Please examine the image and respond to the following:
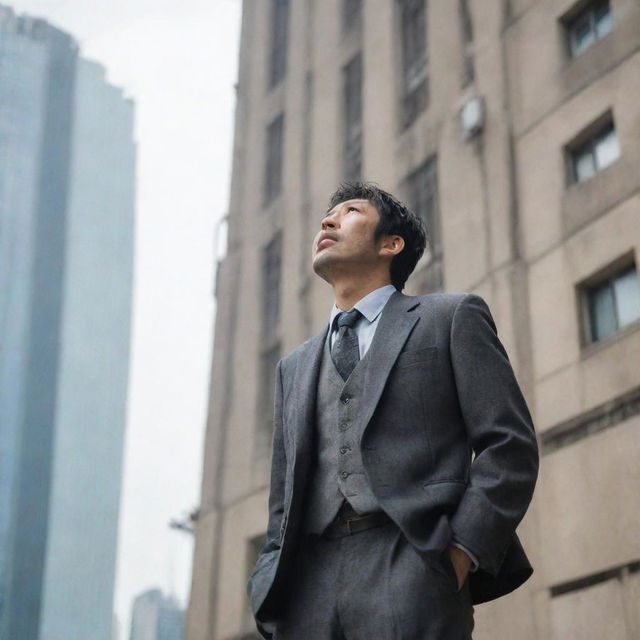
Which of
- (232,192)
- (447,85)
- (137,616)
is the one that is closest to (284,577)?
(447,85)

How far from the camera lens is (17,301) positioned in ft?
314

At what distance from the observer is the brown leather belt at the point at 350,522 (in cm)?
342

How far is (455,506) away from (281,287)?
71.7ft

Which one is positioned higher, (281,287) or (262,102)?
(262,102)

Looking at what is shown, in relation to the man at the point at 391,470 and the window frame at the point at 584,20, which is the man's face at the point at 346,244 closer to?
the man at the point at 391,470

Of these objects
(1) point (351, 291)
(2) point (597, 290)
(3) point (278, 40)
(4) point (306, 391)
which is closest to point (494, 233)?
(2) point (597, 290)

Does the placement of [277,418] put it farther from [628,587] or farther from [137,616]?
[137,616]

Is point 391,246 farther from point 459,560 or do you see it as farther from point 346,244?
point 459,560

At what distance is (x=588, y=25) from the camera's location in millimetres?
17016

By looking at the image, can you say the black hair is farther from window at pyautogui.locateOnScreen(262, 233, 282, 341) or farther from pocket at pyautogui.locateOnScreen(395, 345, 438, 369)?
window at pyautogui.locateOnScreen(262, 233, 282, 341)

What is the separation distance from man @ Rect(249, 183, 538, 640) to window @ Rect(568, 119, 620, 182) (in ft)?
40.5

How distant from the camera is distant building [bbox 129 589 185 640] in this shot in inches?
1321

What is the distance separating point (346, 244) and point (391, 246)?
19 cm

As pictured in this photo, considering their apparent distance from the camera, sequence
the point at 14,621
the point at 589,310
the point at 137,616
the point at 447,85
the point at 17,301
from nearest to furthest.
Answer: the point at 589,310, the point at 447,85, the point at 137,616, the point at 14,621, the point at 17,301
